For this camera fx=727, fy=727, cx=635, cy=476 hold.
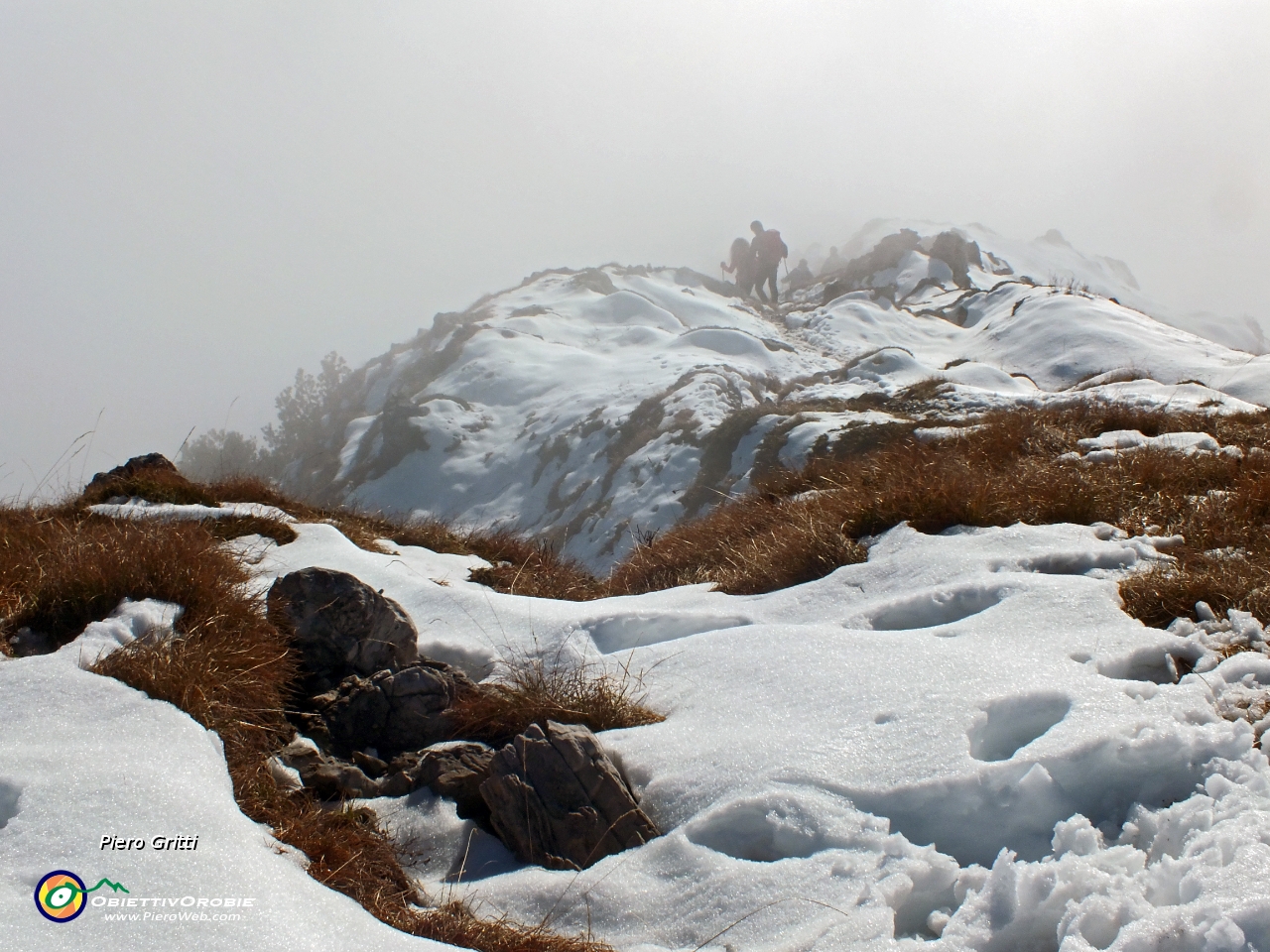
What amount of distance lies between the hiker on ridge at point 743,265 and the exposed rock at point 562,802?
34.5 m

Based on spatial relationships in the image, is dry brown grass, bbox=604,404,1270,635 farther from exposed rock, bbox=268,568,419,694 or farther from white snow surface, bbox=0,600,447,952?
white snow surface, bbox=0,600,447,952

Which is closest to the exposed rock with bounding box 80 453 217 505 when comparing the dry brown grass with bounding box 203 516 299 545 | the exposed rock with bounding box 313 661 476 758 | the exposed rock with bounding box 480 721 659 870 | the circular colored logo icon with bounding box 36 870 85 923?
the dry brown grass with bounding box 203 516 299 545

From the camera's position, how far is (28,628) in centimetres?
293

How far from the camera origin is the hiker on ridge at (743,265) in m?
35.7

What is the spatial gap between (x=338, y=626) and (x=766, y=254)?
33.7 meters

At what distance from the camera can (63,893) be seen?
154cm

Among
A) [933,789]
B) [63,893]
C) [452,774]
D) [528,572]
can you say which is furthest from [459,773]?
[528,572]

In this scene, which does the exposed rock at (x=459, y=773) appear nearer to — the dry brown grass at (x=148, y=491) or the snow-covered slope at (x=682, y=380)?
the dry brown grass at (x=148, y=491)

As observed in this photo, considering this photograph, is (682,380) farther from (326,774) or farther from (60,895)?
(60,895)

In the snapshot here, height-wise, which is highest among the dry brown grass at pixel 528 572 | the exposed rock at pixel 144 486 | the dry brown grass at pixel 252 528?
the dry brown grass at pixel 252 528

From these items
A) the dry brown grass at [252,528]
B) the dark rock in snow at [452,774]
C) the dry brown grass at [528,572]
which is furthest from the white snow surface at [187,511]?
the dark rock in snow at [452,774]

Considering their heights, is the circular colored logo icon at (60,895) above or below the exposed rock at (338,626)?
above

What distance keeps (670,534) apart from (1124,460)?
12.9 feet

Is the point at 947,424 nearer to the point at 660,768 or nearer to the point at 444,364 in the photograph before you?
the point at 660,768
